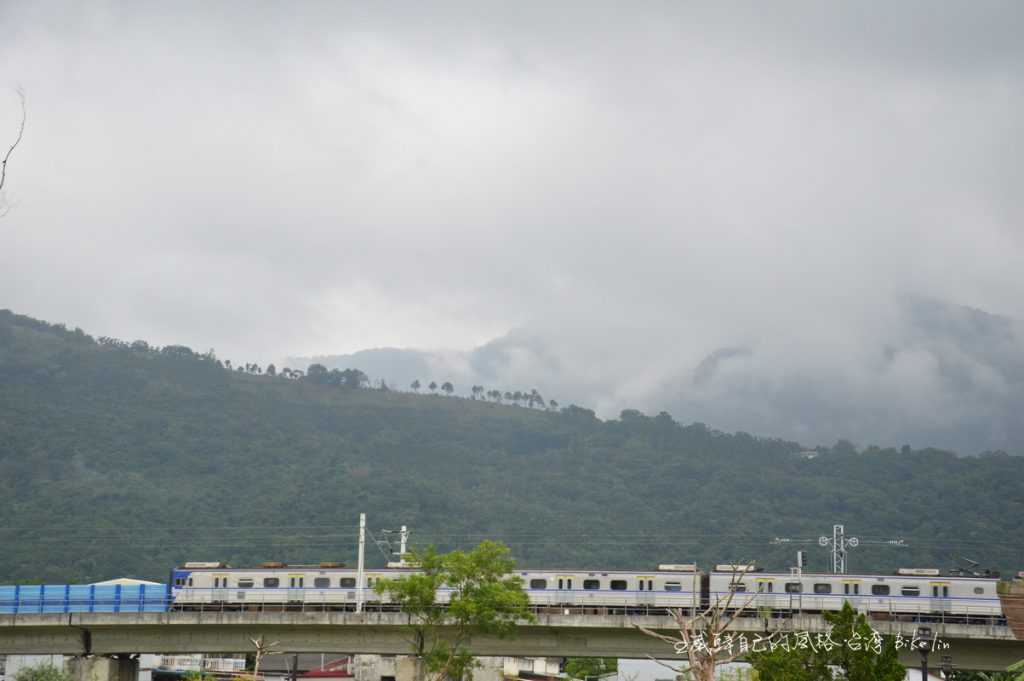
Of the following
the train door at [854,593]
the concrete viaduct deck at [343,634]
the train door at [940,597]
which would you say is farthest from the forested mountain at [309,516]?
the train door at [940,597]

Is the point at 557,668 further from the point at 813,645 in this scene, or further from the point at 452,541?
the point at 813,645

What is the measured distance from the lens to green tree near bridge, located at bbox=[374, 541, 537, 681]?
60500mm

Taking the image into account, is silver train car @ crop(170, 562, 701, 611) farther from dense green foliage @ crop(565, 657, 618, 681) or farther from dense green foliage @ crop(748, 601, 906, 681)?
dense green foliage @ crop(748, 601, 906, 681)

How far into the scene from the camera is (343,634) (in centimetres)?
6700

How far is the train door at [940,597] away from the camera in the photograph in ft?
227

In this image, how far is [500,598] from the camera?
199ft

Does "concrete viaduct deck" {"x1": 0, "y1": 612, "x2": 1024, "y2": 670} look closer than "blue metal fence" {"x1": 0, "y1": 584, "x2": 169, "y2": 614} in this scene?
Yes

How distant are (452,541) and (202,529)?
32.3 m

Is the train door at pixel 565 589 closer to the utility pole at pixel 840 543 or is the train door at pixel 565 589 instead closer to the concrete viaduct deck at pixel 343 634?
the concrete viaduct deck at pixel 343 634

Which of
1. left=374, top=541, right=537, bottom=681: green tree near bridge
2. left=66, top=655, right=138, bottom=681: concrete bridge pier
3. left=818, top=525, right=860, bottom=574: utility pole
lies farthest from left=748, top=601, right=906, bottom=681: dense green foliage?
left=818, top=525, right=860, bottom=574: utility pole

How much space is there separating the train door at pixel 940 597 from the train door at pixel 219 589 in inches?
1629

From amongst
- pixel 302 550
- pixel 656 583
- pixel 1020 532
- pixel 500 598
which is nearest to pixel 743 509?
pixel 1020 532

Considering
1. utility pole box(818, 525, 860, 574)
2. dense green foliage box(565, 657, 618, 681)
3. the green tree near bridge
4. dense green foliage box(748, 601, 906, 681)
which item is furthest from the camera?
dense green foliage box(565, 657, 618, 681)

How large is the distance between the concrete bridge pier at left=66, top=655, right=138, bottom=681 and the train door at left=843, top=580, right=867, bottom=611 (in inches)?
1617
